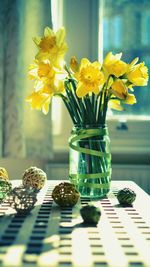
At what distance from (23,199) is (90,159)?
0.24 metres

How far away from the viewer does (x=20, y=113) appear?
1.85 metres

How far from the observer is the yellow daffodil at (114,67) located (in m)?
1.01

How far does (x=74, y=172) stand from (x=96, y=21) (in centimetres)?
117

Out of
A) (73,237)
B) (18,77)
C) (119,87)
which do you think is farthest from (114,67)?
(18,77)

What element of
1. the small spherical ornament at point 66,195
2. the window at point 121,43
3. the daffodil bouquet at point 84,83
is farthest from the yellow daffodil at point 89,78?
the window at point 121,43

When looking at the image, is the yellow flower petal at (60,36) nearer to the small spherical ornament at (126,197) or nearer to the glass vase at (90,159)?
the glass vase at (90,159)

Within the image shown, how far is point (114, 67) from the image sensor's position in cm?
101

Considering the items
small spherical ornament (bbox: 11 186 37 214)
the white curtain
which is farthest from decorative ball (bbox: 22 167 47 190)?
the white curtain

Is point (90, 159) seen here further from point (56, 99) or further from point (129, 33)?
point (129, 33)

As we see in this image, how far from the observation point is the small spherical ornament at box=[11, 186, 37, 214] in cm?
88

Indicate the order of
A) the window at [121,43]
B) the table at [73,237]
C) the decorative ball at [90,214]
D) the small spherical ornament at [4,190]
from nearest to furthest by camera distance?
1. the table at [73,237]
2. the decorative ball at [90,214]
3. the small spherical ornament at [4,190]
4. the window at [121,43]

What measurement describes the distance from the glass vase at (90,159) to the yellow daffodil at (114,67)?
0.45 ft

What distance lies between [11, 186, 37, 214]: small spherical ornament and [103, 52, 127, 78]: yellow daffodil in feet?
1.13

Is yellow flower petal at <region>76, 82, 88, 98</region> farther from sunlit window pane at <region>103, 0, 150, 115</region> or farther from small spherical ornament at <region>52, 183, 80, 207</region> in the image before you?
sunlit window pane at <region>103, 0, 150, 115</region>
